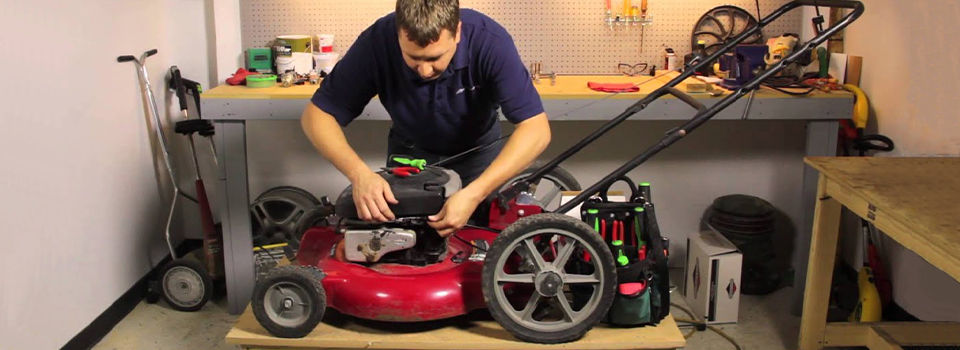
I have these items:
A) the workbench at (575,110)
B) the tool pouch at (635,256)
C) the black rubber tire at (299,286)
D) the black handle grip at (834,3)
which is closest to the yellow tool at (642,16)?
the workbench at (575,110)

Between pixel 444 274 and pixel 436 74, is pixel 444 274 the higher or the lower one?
the lower one

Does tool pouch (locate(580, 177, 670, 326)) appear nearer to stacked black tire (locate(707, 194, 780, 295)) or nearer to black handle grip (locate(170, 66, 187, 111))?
stacked black tire (locate(707, 194, 780, 295))

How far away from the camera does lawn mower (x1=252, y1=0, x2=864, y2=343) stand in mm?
2016

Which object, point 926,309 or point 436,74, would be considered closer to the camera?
point 436,74

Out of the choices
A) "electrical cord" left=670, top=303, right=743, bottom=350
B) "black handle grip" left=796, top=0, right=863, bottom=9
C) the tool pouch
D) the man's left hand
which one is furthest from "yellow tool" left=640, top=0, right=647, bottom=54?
the man's left hand

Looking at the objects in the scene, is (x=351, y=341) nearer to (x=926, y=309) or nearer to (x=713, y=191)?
(x=926, y=309)

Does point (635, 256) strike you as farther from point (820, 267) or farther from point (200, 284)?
point (200, 284)

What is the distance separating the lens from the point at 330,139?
228 cm

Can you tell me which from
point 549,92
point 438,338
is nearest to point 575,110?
point 549,92

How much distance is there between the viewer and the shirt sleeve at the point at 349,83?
2.31 m

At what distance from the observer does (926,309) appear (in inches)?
126

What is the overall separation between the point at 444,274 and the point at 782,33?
246cm

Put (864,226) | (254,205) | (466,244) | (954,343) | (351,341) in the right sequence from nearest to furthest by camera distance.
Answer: (351,341)
(466,244)
(954,343)
(864,226)
(254,205)

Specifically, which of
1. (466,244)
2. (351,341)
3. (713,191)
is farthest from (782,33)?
(351,341)
